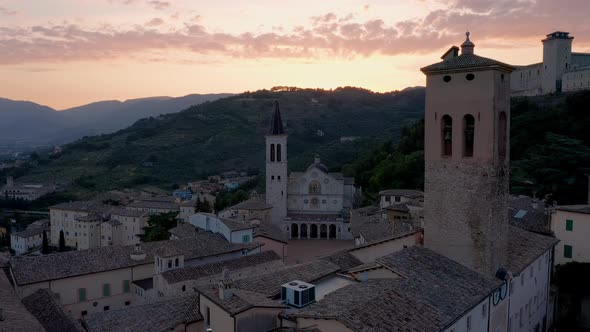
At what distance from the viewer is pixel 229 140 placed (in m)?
123

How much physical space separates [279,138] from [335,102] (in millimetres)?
105777

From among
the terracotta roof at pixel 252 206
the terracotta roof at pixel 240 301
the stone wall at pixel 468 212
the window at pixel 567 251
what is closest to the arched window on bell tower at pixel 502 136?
the stone wall at pixel 468 212

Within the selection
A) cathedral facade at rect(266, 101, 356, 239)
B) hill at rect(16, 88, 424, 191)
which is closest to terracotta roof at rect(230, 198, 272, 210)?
cathedral facade at rect(266, 101, 356, 239)

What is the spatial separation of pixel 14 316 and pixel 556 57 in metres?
73.4

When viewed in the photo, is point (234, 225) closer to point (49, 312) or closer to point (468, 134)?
point (49, 312)

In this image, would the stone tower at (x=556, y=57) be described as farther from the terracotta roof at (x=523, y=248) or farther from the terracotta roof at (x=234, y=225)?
the terracotta roof at (x=523, y=248)

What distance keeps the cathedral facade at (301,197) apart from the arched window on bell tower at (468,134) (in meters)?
33.3

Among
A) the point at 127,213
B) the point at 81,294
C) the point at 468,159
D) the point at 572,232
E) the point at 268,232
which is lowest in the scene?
the point at 127,213

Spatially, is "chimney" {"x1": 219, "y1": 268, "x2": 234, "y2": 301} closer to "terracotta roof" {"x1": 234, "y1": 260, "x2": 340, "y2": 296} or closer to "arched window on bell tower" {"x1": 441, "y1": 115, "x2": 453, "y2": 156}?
"terracotta roof" {"x1": 234, "y1": 260, "x2": 340, "y2": 296}

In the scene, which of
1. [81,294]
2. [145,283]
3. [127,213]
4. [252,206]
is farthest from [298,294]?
[127,213]

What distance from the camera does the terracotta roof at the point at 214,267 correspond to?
82.7 ft

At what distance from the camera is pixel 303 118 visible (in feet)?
449

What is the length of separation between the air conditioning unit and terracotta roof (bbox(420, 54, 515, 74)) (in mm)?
8688

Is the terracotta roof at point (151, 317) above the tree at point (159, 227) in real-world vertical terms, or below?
above
